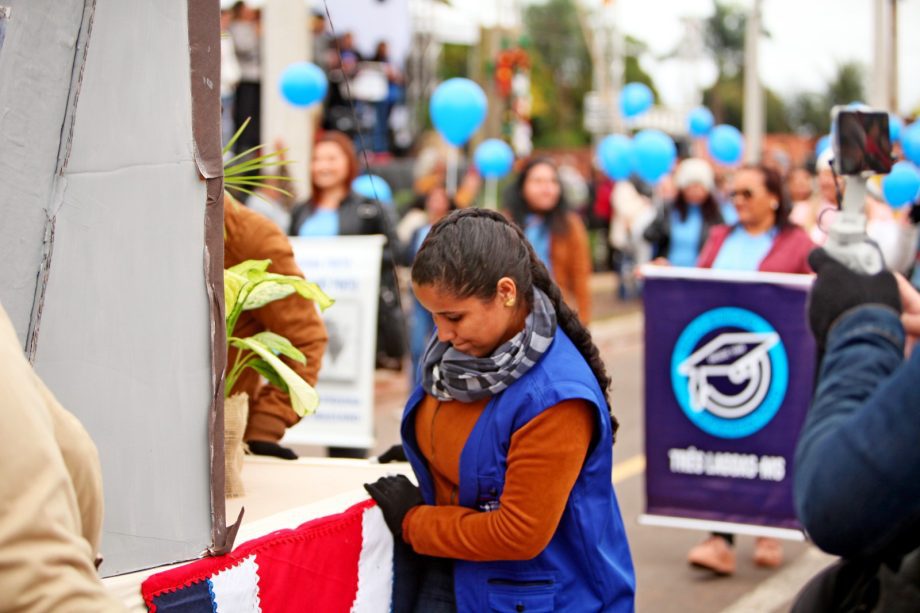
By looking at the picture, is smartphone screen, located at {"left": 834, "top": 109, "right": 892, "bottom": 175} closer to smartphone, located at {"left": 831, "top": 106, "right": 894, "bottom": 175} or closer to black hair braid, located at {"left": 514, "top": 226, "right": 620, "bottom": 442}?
smartphone, located at {"left": 831, "top": 106, "right": 894, "bottom": 175}

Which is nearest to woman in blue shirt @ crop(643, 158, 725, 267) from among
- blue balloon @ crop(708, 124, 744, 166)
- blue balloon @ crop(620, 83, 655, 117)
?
blue balloon @ crop(708, 124, 744, 166)

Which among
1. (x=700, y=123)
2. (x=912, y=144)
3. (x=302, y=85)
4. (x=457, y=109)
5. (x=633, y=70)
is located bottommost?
(x=912, y=144)

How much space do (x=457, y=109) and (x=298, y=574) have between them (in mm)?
8448

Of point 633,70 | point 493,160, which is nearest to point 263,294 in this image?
point 493,160

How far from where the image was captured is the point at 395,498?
9.29ft

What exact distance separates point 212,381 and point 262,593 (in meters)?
0.48

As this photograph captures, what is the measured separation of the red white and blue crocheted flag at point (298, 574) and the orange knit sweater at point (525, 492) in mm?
195

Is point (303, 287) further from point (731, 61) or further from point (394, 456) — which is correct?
point (731, 61)

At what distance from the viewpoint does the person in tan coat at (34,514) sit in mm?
1304

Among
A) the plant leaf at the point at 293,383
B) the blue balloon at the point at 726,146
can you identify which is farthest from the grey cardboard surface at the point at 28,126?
the blue balloon at the point at 726,146

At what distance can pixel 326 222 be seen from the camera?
7.37 metres

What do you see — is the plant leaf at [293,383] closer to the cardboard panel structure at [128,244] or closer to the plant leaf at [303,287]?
the plant leaf at [303,287]

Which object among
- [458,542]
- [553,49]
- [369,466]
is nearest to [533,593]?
[458,542]

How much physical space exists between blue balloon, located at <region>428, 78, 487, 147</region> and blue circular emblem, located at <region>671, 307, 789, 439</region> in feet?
17.9
